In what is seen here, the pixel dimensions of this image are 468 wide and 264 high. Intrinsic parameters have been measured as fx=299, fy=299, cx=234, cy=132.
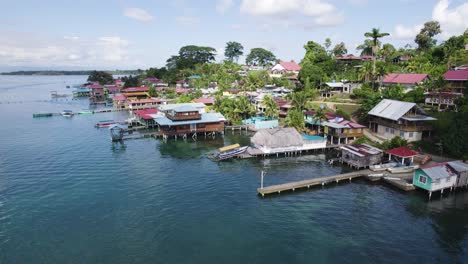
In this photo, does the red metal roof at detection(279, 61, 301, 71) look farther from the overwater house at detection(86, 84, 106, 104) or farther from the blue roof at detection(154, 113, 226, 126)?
the overwater house at detection(86, 84, 106, 104)

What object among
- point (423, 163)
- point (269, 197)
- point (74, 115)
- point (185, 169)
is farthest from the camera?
point (74, 115)

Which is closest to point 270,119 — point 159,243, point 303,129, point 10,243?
point 303,129

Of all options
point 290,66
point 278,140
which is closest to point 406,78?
point 278,140

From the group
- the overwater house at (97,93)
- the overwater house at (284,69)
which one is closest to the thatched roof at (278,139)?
the overwater house at (284,69)

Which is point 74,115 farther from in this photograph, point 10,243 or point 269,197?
point 269,197

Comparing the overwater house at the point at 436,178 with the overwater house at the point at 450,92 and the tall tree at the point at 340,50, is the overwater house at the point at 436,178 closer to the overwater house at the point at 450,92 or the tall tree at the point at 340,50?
A: the overwater house at the point at 450,92

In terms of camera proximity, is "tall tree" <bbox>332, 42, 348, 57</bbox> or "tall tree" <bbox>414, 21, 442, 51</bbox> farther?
"tall tree" <bbox>332, 42, 348, 57</bbox>

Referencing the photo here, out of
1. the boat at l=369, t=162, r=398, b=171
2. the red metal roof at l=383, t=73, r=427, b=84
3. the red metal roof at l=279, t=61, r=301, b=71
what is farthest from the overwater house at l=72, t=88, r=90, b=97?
the boat at l=369, t=162, r=398, b=171

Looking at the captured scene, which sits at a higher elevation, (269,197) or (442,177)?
(442,177)
